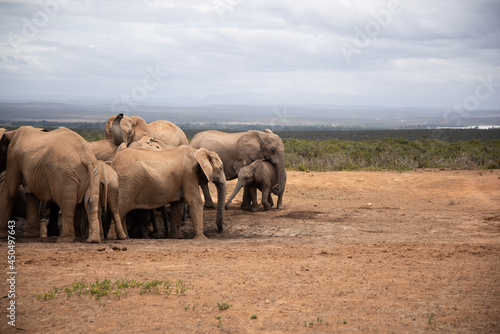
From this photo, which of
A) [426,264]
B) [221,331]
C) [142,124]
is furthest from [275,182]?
[221,331]

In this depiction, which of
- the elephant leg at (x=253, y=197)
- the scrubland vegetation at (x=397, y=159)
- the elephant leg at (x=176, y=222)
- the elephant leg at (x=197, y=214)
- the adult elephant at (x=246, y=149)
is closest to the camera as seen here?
the elephant leg at (x=197, y=214)

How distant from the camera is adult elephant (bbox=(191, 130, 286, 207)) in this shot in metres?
15.5

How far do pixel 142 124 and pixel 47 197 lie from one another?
16.2 ft

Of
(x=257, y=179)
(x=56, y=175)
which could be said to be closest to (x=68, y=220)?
(x=56, y=175)

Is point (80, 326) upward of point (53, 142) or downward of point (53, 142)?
downward

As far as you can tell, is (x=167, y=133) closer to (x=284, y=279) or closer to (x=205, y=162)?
(x=205, y=162)

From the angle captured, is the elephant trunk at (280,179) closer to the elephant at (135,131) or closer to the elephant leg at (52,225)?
the elephant at (135,131)

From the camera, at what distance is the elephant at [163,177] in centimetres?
1060

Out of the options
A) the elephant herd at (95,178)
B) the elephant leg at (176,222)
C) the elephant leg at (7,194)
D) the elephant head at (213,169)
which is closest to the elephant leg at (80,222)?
the elephant herd at (95,178)

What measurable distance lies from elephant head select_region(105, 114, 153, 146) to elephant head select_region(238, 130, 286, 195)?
9.18 ft

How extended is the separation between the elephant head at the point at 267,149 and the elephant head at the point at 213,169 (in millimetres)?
3500

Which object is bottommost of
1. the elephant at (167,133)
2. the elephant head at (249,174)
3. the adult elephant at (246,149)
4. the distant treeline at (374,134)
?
the distant treeline at (374,134)

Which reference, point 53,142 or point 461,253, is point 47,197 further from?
point 461,253

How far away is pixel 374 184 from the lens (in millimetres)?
20609
